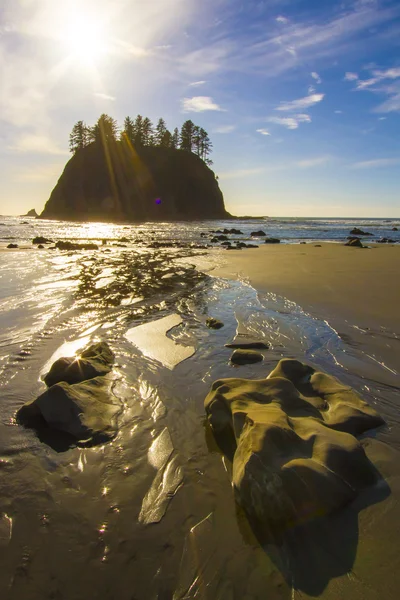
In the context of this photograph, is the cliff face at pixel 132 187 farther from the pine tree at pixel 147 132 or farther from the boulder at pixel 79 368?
the boulder at pixel 79 368

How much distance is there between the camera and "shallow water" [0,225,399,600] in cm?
190

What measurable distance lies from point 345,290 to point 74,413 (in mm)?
7194

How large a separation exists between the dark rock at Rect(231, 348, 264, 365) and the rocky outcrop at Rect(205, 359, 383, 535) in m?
1.20

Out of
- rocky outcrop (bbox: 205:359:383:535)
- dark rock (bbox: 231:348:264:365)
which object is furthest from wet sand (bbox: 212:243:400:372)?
rocky outcrop (bbox: 205:359:383:535)

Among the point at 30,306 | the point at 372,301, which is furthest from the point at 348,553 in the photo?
the point at 30,306

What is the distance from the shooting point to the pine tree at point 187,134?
283ft

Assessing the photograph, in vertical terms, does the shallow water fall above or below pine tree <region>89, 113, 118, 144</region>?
below

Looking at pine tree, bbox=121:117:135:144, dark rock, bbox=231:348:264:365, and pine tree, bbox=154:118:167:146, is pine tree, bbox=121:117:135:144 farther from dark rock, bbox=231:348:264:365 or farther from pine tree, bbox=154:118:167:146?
dark rock, bbox=231:348:264:365

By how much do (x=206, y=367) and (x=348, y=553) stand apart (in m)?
2.78

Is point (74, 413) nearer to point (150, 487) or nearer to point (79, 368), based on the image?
point (79, 368)

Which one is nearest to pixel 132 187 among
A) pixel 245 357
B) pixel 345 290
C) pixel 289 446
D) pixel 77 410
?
pixel 345 290

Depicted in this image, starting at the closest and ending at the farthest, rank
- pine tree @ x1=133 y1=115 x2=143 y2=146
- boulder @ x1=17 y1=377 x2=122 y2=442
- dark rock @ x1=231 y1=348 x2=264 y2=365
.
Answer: boulder @ x1=17 y1=377 x2=122 y2=442, dark rock @ x1=231 y1=348 x2=264 y2=365, pine tree @ x1=133 y1=115 x2=143 y2=146

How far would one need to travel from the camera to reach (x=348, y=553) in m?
2.02

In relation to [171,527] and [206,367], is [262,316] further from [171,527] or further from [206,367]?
[171,527]
